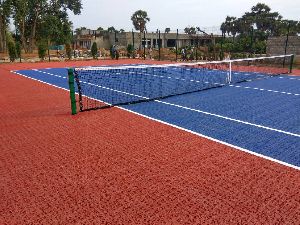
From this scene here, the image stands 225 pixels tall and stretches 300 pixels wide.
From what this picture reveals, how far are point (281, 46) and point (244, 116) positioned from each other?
849 inches

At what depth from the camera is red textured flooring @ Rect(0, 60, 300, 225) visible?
4.19 m

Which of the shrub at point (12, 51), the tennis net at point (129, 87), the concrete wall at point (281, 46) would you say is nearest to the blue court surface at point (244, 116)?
the tennis net at point (129, 87)

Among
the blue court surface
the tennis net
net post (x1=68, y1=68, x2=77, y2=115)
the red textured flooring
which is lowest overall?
the red textured flooring

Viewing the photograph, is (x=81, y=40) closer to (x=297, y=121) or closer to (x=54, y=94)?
(x=54, y=94)

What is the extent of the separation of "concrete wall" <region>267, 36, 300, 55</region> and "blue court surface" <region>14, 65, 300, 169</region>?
1400 centimetres

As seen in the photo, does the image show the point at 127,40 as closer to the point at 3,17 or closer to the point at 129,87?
the point at 3,17

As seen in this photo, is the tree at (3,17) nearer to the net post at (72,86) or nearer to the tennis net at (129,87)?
the tennis net at (129,87)

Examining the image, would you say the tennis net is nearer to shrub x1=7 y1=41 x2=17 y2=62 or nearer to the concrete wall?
the concrete wall

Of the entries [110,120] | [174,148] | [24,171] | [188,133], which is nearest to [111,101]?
[110,120]

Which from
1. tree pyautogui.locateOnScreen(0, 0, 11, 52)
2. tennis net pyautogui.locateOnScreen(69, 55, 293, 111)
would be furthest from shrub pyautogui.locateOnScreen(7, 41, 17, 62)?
tree pyautogui.locateOnScreen(0, 0, 11, 52)

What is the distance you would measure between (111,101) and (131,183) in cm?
733

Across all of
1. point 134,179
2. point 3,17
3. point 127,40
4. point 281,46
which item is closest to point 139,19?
point 127,40

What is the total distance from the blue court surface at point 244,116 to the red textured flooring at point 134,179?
0.67 m

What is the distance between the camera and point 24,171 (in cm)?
564
